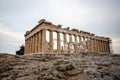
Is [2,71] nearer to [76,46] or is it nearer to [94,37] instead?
[76,46]

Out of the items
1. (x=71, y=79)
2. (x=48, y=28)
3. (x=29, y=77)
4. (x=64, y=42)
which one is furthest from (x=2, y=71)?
(x=64, y=42)

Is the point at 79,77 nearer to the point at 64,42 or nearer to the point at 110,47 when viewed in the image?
the point at 64,42

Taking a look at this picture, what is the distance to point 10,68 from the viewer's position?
227 inches

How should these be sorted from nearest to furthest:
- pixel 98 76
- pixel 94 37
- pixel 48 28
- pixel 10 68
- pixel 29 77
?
pixel 29 77
pixel 98 76
pixel 10 68
pixel 48 28
pixel 94 37

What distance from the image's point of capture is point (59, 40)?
22125 millimetres

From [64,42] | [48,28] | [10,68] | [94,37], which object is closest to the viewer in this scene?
[10,68]

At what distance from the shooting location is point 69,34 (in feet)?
81.0

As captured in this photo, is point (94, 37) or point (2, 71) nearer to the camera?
point (2, 71)

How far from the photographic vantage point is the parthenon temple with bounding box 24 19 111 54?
2055 cm

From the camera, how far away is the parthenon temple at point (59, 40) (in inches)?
809

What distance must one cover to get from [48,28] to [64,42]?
4204 mm

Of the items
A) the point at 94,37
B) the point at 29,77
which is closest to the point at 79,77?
the point at 29,77

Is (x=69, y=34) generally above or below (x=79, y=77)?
above

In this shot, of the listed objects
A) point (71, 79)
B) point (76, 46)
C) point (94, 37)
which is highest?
point (94, 37)
